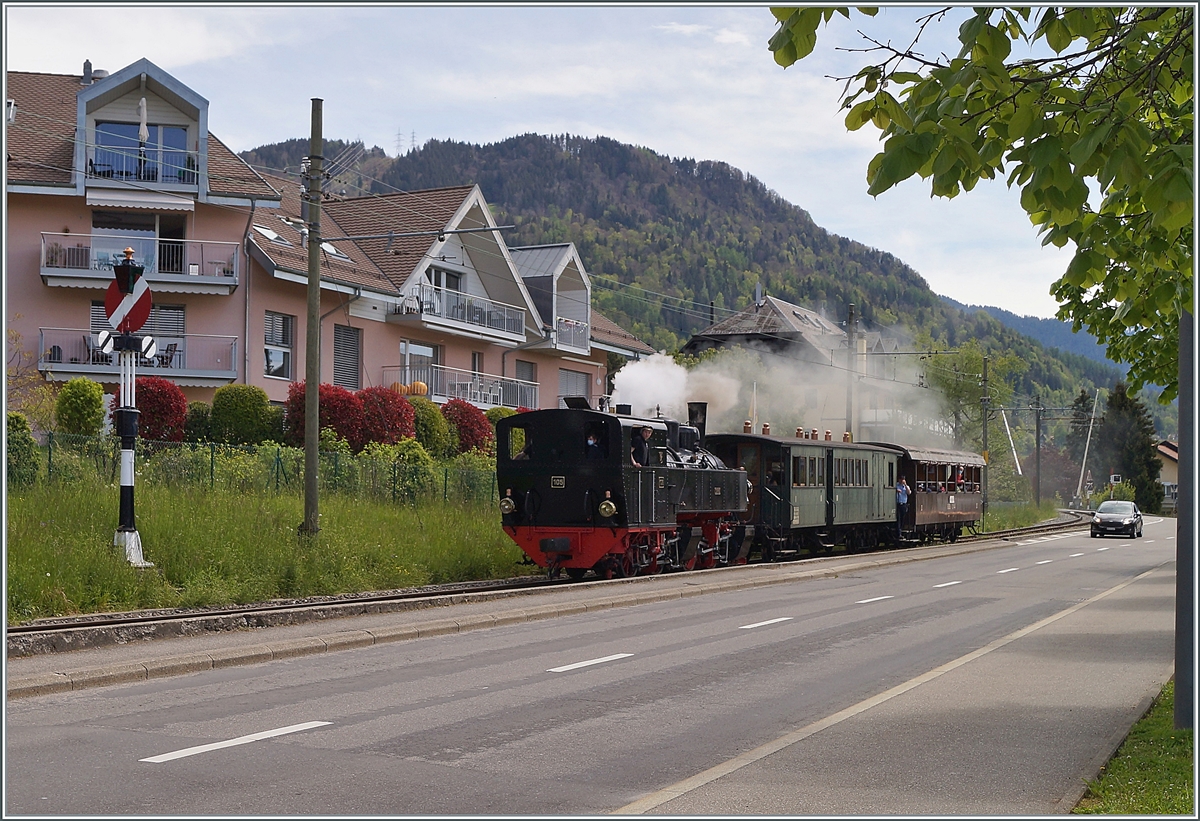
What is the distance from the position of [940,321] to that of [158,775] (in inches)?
5644

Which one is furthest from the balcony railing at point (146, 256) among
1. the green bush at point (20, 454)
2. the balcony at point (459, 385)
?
the green bush at point (20, 454)

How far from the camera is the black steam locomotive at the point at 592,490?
2172 cm

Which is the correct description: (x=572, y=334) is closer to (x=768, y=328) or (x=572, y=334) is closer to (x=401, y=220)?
(x=401, y=220)

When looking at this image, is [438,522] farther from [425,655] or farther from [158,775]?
[158,775]

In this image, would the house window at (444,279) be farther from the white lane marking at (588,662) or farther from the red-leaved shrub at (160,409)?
the white lane marking at (588,662)

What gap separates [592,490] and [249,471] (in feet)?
21.4

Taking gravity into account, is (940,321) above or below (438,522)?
above

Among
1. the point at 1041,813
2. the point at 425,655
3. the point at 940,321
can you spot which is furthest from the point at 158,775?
the point at 940,321

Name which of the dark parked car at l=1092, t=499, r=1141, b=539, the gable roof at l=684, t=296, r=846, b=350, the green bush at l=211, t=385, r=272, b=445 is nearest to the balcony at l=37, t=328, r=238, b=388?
the green bush at l=211, t=385, r=272, b=445

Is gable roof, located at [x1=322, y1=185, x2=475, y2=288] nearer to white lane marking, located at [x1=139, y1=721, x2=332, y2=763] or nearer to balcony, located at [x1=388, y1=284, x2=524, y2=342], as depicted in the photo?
balcony, located at [x1=388, y1=284, x2=524, y2=342]

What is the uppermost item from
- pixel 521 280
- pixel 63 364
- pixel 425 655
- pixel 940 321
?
pixel 940 321

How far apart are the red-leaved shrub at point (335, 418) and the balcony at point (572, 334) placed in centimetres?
1615

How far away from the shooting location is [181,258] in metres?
33.9

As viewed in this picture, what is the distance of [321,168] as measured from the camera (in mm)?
19281
